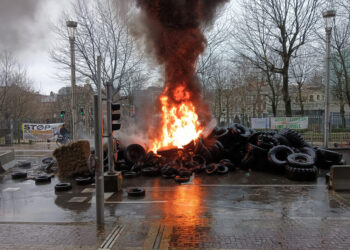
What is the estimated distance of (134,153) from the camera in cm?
1139

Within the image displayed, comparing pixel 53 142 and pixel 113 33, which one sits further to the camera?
pixel 53 142

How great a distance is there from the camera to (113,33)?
1861 cm

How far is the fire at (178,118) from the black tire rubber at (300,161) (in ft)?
15.7

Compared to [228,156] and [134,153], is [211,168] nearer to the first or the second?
[228,156]

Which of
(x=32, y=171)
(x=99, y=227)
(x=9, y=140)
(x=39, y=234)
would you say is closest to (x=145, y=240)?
(x=99, y=227)

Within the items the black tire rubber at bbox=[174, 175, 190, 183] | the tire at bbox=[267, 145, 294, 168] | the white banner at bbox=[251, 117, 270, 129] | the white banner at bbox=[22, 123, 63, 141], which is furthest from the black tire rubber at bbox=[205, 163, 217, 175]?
the white banner at bbox=[22, 123, 63, 141]

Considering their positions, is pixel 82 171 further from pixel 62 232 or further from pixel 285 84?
pixel 285 84

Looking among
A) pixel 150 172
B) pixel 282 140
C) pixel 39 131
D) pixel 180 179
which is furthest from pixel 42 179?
pixel 39 131

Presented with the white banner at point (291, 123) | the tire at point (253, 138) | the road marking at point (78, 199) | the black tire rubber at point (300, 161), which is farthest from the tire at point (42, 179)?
the white banner at point (291, 123)

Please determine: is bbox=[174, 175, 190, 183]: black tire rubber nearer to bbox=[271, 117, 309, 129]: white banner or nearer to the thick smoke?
the thick smoke

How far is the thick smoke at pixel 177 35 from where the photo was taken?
12258mm

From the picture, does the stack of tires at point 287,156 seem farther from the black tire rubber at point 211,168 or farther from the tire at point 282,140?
the black tire rubber at point 211,168

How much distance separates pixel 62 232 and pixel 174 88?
30.5 feet

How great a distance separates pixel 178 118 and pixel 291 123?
8685 mm
